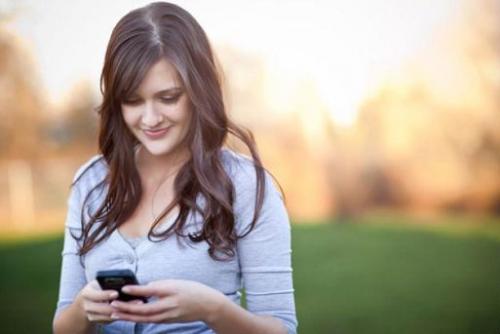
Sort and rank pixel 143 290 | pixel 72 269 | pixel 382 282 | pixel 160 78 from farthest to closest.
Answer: pixel 382 282 < pixel 72 269 < pixel 160 78 < pixel 143 290

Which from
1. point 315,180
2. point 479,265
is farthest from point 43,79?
point 479,265

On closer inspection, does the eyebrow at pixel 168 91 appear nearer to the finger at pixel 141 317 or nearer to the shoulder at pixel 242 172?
the shoulder at pixel 242 172

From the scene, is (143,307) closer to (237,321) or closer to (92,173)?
(237,321)

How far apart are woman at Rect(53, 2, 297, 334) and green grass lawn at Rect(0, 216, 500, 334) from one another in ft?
4.76

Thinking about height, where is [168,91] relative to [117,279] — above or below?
above

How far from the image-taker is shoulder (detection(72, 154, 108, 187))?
5.32 ft

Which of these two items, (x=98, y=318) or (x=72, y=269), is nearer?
(x=98, y=318)

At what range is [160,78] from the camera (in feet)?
4.76

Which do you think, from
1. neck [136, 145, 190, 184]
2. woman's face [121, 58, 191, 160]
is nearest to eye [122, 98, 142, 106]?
woman's face [121, 58, 191, 160]

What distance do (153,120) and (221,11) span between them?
1.56 meters

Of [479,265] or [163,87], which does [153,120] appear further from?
[479,265]

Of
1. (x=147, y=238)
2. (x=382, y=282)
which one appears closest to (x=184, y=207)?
(x=147, y=238)

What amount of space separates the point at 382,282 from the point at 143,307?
5.77ft

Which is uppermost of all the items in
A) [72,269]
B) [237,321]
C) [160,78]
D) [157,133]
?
[160,78]
